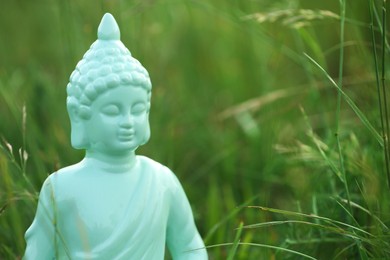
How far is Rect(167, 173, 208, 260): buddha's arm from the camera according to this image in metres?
1.66

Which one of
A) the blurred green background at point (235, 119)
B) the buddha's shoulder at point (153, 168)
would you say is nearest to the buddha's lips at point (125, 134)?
the buddha's shoulder at point (153, 168)

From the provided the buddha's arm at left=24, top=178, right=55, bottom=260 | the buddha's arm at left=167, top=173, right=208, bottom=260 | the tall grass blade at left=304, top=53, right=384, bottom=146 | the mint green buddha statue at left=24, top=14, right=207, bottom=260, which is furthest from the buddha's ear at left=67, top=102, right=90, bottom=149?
the tall grass blade at left=304, top=53, right=384, bottom=146

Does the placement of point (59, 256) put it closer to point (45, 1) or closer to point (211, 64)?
point (211, 64)

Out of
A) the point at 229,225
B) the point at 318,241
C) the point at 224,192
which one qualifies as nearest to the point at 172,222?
the point at 318,241

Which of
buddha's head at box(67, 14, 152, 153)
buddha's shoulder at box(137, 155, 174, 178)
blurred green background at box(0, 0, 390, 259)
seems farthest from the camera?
blurred green background at box(0, 0, 390, 259)

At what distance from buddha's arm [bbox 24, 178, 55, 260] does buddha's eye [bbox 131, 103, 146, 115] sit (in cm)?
23

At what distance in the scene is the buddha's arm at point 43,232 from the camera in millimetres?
1562

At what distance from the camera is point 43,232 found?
158 cm

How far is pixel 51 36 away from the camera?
149 inches

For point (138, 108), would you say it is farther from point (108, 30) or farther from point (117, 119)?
point (108, 30)

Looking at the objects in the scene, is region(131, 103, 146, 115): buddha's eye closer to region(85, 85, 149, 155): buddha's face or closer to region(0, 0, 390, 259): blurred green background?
region(85, 85, 149, 155): buddha's face

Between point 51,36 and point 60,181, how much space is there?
2339mm

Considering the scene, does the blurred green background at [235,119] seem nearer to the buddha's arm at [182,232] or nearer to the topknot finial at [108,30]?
the buddha's arm at [182,232]

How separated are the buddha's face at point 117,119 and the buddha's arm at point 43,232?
0.49 feet
